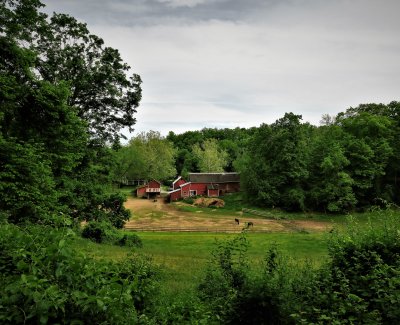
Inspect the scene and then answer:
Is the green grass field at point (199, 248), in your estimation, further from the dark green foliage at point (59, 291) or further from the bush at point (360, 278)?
the dark green foliage at point (59, 291)

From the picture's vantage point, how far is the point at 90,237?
22.7 meters

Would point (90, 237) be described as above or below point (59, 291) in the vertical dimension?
below

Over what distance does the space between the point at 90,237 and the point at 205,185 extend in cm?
5236

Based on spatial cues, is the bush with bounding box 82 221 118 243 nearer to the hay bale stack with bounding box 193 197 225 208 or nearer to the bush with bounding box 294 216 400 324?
the bush with bounding box 294 216 400 324

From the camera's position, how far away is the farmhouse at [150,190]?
74.4m

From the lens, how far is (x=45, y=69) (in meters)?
21.4

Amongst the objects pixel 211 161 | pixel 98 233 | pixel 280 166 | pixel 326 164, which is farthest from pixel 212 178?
pixel 98 233

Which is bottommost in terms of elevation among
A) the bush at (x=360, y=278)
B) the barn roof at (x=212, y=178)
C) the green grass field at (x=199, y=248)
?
the green grass field at (x=199, y=248)

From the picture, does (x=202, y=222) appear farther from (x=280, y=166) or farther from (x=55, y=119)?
(x=55, y=119)

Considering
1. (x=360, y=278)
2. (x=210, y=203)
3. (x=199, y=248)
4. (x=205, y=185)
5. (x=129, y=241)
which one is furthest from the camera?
(x=205, y=185)

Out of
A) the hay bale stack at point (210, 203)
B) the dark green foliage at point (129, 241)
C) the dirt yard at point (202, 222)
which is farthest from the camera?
the hay bale stack at point (210, 203)

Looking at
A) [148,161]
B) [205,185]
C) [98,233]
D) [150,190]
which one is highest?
[148,161]

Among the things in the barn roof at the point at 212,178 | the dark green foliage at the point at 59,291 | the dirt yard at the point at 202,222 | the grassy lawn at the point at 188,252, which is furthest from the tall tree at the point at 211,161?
the dark green foliage at the point at 59,291

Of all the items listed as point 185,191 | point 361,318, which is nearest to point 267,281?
point 361,318
